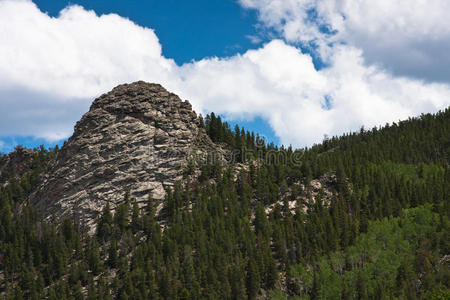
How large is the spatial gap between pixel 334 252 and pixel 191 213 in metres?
44.9

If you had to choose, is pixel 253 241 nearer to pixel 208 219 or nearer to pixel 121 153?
pixel 208 219

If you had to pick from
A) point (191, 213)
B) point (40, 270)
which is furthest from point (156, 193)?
point (40, 270)

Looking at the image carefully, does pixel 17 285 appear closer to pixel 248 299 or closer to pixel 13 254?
pixel 13 254

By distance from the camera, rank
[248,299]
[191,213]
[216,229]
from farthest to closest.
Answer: [191,213] → [216,229] → [248,299]

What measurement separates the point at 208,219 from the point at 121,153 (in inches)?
1874

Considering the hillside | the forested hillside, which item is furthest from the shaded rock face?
the forested hillside

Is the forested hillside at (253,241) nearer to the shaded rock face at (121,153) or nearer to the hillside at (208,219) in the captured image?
the hillside at (208,219)

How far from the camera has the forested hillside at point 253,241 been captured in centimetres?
11525

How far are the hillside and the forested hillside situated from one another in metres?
0.43

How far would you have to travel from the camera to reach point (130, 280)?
114 m

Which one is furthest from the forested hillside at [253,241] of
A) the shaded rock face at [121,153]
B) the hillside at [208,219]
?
the shaded rock face at [121,153]

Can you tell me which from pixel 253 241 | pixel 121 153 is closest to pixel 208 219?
pixel 253 241

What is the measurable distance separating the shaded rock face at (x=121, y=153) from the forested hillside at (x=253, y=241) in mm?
6221

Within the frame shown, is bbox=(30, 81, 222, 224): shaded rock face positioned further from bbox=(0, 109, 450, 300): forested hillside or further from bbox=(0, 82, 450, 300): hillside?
bbox=(0, 109, 450, 300): forested hillside
